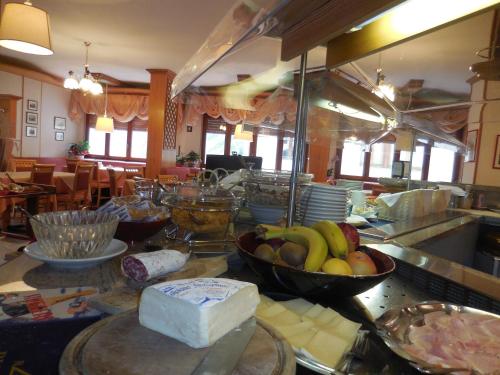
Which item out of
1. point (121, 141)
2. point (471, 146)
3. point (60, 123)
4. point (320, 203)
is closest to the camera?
point (320, 203)

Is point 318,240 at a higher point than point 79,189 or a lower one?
higher

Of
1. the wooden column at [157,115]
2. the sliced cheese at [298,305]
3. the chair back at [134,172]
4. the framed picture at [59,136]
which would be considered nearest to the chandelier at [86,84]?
the wooden column at [157,115]

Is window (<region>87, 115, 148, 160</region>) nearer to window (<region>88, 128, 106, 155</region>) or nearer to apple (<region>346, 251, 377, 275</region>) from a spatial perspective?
window (<region>88, 128, 106, 155</region>)

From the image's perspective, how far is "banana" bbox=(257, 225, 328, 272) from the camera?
0.65 m

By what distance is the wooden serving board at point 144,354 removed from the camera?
35 centimetres

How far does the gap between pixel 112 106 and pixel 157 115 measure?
92.0 inches

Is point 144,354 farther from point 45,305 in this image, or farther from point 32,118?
point 32,118

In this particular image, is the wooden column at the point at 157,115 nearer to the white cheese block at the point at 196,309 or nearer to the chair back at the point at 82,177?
the chair back at the point at 82,177

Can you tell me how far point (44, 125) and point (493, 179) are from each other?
7.73 meters

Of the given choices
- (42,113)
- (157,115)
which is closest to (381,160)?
(157,115)

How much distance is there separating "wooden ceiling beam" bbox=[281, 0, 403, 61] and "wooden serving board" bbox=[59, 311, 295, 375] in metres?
0.45

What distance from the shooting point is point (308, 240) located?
71 centimetres

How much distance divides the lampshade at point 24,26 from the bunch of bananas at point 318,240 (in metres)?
2.16

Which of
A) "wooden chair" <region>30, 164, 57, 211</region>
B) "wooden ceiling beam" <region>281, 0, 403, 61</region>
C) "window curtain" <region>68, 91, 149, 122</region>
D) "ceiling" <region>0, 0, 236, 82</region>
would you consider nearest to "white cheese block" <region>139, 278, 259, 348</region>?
"wooden ceiling beam" <region>281, 0, 403, 61</region>
